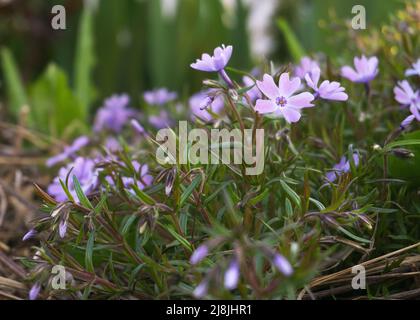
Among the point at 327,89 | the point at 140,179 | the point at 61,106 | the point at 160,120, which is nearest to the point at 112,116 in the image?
the point at 160,120

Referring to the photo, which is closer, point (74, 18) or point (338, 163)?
point (338, 163)

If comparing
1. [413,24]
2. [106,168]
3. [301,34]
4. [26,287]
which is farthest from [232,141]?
[301,34]

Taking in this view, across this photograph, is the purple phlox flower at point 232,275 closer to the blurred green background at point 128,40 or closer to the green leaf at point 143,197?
the green leaf at point 143,197

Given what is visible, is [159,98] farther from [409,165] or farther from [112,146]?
[409,165]

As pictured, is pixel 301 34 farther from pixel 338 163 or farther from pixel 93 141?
pixel 338 163

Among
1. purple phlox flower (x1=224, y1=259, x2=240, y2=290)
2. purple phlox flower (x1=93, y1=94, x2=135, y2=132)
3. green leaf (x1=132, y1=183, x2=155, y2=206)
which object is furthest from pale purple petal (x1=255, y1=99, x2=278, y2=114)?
purple phlox flower (x1=93, y1=94, x2=135, y2=132)

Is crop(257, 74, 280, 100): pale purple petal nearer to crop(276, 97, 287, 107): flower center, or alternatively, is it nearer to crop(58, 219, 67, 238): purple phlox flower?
crop(276, 97, 287, 107): flower center

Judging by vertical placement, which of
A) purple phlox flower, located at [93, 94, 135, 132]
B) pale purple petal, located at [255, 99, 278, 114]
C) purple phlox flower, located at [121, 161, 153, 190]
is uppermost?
purple phlox flower, located at [93, 94, 135, 132]
